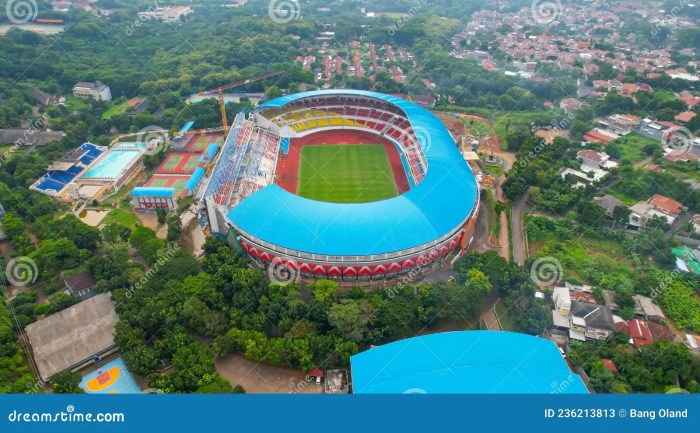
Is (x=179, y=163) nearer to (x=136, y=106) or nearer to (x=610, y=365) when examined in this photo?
(x=136, y=106)

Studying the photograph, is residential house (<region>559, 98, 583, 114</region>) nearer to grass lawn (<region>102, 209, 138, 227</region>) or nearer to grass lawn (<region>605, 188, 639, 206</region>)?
grass lawn (<region>605, 188, 639, 206</region>)

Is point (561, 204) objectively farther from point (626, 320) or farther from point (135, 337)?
point (135, 337)

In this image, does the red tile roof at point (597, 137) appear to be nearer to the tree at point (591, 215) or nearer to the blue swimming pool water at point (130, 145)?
the tree at point (591, 215)

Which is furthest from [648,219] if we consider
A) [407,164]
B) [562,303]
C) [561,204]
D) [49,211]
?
[49,211]

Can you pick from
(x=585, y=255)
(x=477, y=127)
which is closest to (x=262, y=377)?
(x=585, y=255)

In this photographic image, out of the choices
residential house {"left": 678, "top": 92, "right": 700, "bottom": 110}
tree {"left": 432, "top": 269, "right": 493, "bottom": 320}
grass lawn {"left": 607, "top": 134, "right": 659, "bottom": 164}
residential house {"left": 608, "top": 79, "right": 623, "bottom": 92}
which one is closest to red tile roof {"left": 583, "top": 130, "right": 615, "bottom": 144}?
grass lawn {"left": 607, "top": 134, "right": 659, "bottom": 164}
